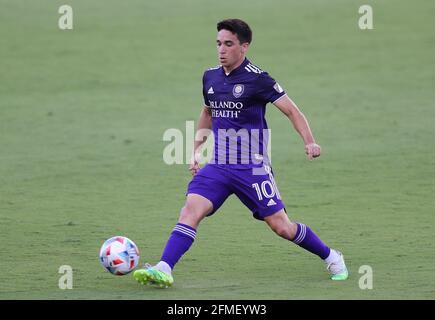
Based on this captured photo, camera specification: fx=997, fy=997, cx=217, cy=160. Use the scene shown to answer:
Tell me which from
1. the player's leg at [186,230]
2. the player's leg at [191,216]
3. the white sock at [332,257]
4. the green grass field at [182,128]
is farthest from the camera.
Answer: the green grass field at [182,128]

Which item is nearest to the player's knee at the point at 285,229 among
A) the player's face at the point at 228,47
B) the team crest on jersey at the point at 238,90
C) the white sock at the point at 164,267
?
the white sock at the point at 164,267

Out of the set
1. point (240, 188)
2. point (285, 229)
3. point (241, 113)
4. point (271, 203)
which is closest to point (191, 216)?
point (240, 188)

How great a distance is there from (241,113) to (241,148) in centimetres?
35

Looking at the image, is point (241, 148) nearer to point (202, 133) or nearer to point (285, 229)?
point (202, 133)

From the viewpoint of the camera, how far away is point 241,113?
997 cm

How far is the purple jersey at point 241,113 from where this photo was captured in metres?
9.91

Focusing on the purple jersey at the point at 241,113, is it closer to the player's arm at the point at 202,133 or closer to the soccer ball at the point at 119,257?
the player's arm at the point at 202,133

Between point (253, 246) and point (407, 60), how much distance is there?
1436 centimetres

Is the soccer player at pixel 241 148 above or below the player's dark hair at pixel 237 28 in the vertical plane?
below

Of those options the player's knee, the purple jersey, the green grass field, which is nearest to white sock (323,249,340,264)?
the green grass field

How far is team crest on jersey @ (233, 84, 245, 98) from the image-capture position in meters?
9.91

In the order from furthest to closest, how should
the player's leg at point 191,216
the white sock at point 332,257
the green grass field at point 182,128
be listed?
the green grass field at point 182,128 → the white sock at point 332,257 → the player's leg at point 191,216
